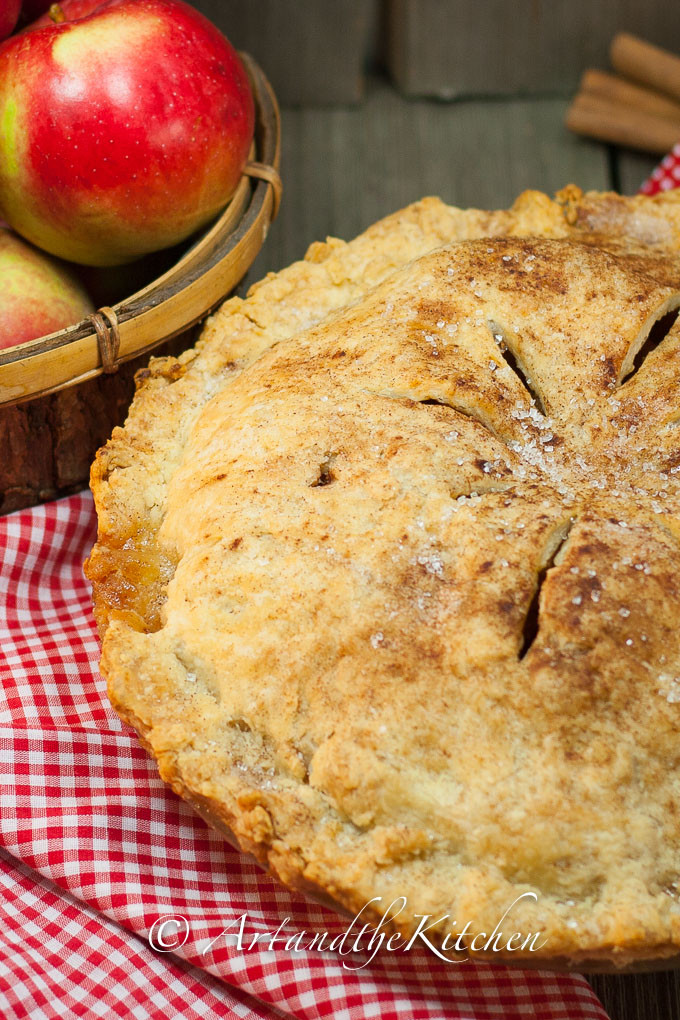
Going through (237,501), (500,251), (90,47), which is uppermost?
(90,47)

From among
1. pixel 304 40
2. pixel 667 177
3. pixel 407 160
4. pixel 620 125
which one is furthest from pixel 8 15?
pixel 620 125

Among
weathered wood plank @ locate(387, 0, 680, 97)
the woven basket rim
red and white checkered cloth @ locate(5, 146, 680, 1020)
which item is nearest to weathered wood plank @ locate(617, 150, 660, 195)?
weathered wood plank @ locate(387, 0, 680, 97)

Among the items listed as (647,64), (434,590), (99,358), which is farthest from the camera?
(647,64)

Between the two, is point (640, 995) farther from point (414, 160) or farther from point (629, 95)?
point (629, 95)

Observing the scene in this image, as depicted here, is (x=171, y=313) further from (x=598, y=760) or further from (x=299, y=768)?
(x=598, y=760)

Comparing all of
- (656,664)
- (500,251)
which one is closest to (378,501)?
(656,664)
